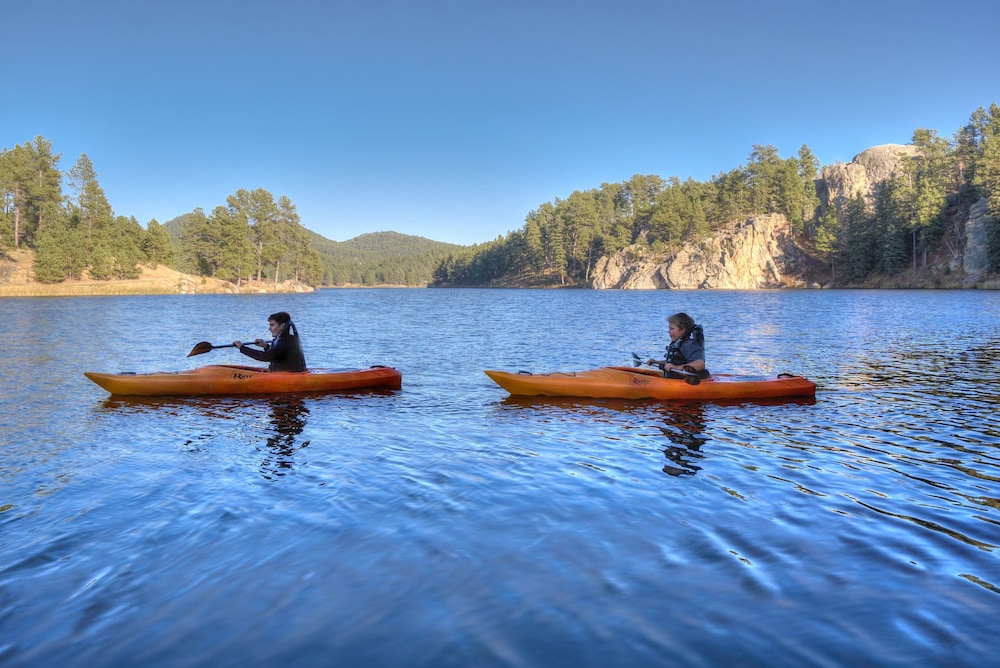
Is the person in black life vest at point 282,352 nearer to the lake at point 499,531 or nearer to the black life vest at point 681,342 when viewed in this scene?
the lake at point 499,531

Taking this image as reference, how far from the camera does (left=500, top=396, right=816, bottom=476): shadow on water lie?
9.05 meters

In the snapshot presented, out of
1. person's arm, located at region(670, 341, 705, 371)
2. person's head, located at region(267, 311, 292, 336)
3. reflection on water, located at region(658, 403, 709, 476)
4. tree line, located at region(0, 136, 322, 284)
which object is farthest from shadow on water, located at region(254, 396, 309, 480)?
tree line, located at region(0, 136, 322, 284)

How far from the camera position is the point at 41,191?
273 ft

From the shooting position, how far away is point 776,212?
12619cm

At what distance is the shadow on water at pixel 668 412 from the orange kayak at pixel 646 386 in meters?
0.14

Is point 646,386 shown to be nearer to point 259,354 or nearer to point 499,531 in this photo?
point 499,531

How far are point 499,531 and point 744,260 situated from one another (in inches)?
4844

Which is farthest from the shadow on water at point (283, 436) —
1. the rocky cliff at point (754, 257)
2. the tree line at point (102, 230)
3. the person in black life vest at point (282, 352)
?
the rocky cliff at point (754, 257)

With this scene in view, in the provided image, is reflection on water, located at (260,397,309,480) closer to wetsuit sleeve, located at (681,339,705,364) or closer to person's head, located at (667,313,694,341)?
person's head, located at (667,313,694,341)

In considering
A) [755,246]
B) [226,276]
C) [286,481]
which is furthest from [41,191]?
[755,246]

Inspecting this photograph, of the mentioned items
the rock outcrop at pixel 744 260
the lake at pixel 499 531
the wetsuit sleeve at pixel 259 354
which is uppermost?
the rock outcrop at pixel 744 260

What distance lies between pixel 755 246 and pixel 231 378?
394 feet

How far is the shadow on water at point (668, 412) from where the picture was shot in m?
9.05

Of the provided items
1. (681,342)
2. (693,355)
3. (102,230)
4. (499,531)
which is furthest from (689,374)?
(102,230)
